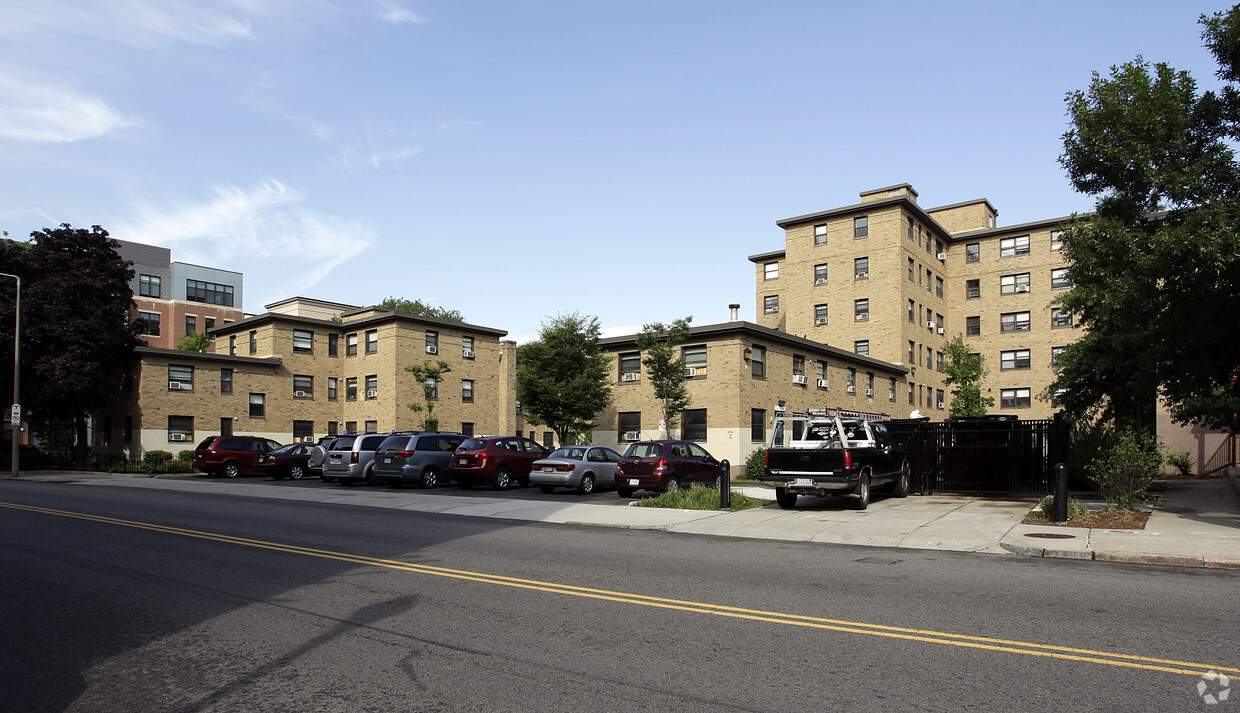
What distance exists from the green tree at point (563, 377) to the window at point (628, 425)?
1.25 meters

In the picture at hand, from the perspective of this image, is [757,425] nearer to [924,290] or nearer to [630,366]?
[630,366]

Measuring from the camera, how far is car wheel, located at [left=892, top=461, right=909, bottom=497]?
2038cm

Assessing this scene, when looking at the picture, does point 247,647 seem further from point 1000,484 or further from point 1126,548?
point 1000,484

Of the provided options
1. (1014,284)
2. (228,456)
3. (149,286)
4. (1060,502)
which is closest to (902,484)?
(1060,502)

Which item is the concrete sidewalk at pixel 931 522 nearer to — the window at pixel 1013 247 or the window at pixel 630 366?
the window at pixel 630 366

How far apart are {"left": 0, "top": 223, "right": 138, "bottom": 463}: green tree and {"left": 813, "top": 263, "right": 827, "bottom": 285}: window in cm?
3952

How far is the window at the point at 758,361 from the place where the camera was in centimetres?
3384

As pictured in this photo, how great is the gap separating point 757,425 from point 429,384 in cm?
1967

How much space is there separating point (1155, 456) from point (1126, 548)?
5617mm

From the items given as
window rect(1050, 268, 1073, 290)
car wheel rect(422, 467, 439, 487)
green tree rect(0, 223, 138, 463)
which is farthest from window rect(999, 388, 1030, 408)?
green tree rect(0, 223, 138, 463)

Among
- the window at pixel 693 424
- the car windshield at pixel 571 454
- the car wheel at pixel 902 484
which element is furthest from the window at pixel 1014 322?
the car windshield at pixel 571 454

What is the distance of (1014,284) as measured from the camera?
56.1 meters

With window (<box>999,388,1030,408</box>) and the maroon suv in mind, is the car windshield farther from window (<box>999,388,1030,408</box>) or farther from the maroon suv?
window (<box>999,388,1030,408</box>)

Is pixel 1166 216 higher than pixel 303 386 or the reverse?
higher
